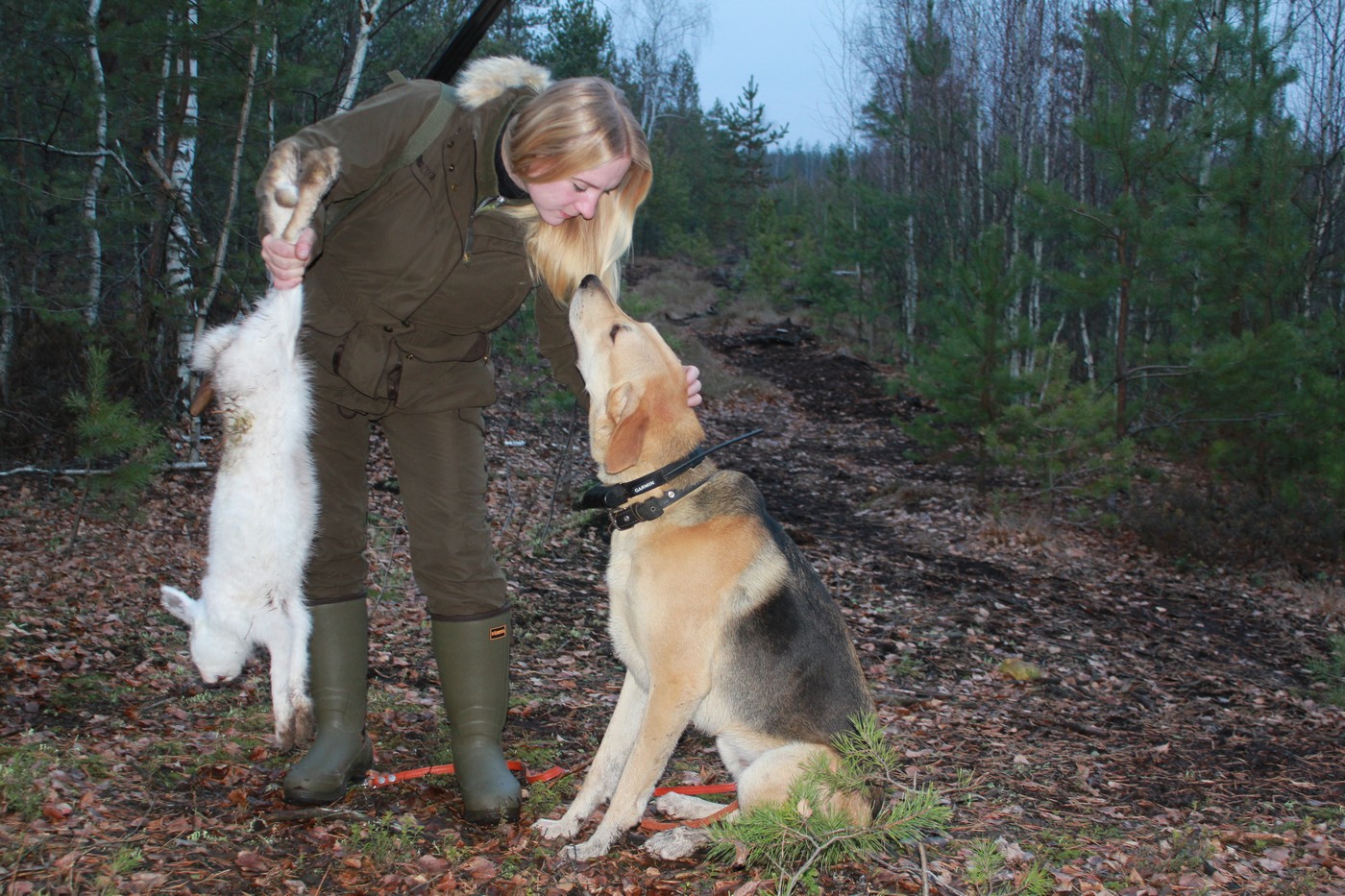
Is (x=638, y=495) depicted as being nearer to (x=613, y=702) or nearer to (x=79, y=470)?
(x=613, y=702)

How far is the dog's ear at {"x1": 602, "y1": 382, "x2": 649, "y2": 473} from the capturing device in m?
3.08

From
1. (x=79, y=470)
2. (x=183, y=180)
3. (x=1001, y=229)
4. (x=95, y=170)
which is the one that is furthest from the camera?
(x=1001, y=229)

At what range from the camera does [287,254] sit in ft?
8.41

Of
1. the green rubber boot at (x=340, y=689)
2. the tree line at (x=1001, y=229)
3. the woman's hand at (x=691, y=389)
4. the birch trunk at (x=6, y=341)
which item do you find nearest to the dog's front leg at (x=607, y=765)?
the green rubber boot at (x=340, y=689)

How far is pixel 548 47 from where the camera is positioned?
2681cm

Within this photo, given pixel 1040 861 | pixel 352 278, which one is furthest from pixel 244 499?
pixel 1040 861

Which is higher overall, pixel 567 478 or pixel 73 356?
pixel 73 356

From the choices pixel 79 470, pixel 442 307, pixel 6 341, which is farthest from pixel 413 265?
pixel 6 341

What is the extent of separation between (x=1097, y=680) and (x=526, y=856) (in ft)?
15.6

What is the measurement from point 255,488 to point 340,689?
83 centimetres

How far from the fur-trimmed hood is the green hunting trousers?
1.03 metres

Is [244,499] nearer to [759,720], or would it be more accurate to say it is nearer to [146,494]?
[759,720]

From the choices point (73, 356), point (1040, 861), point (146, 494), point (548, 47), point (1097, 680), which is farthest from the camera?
point (548, 47)

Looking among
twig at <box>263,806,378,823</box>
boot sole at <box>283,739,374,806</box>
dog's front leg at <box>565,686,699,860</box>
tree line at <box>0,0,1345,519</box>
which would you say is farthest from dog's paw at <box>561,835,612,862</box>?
tree line at <box>0,0,1345,519</box>
